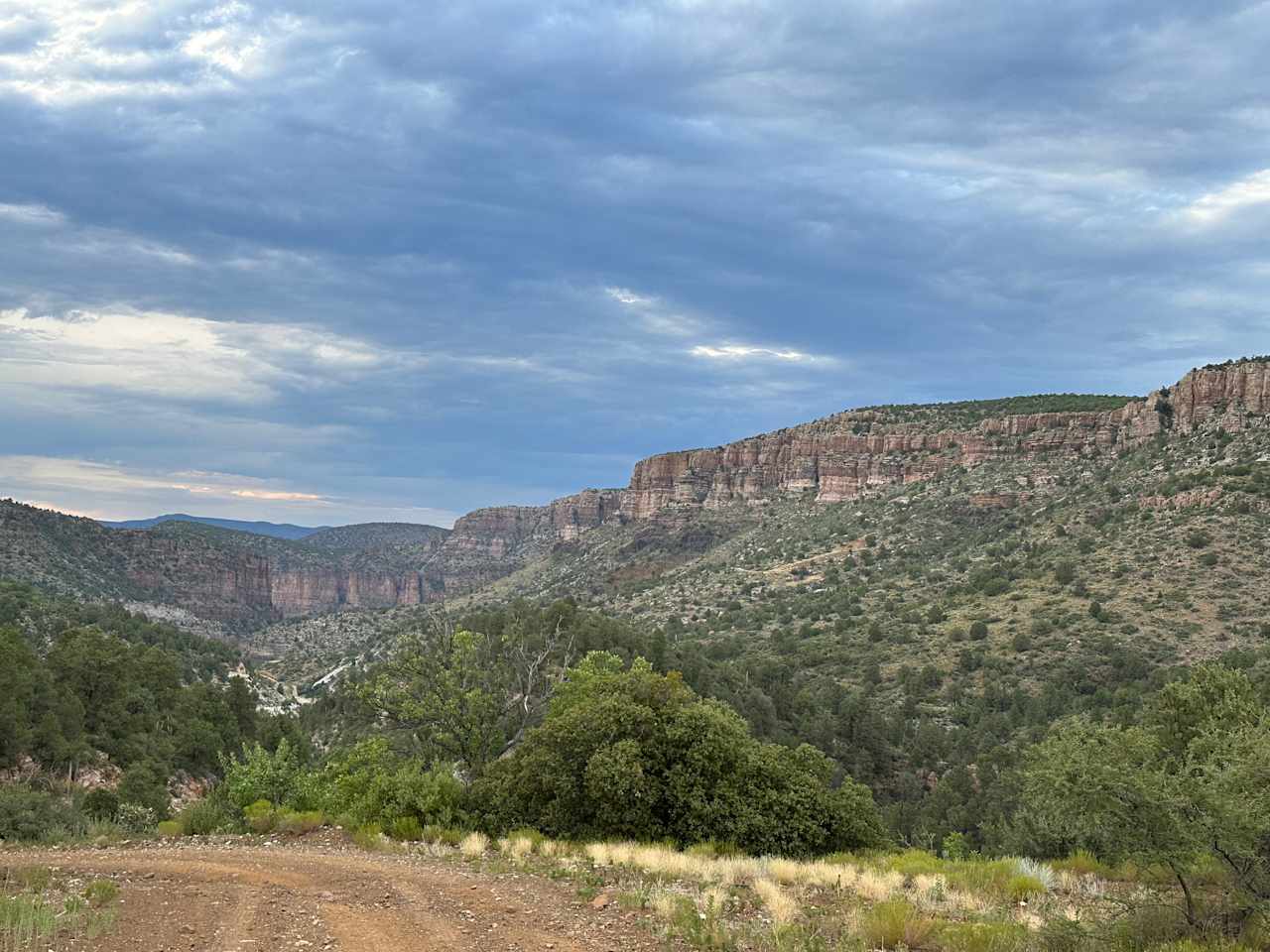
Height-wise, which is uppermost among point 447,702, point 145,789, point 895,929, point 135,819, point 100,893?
point 895,929

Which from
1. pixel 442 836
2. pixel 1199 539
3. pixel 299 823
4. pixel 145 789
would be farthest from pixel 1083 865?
pixel 1199 539

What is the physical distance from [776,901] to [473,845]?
7913 millimetres

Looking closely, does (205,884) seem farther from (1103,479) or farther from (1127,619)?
(1103,479)

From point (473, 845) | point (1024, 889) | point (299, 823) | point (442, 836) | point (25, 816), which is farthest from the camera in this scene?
point (299, 823)

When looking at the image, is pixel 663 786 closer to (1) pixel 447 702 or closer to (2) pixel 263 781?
(1) pixel 447 702

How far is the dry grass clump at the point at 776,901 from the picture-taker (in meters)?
12.3

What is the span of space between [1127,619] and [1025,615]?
7.50 m

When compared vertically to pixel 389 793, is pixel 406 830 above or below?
below

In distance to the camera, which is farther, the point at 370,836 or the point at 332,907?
the point at 370,836

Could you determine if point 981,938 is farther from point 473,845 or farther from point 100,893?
point 100,893

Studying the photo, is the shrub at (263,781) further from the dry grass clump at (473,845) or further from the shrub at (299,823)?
the dry grass clump at (473,845)

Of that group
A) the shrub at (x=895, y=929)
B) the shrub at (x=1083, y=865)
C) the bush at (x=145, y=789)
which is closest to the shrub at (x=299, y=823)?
the shrub at (x=895, y=929)

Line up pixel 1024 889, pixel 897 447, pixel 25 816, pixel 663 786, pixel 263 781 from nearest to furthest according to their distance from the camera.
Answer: pixel 1024 889
pixel 25 816
pixel 663 786
pixel 263 781
pixel 897 447

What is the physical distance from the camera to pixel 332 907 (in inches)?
473
